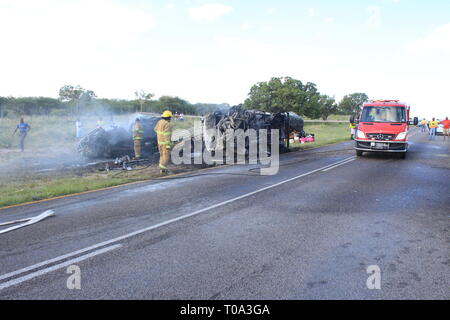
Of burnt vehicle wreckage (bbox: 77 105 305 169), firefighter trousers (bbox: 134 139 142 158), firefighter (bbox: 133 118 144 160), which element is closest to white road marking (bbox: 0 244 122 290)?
burnt vehicle wreckage (bbox: 77 105 305 169)

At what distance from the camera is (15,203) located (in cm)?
746

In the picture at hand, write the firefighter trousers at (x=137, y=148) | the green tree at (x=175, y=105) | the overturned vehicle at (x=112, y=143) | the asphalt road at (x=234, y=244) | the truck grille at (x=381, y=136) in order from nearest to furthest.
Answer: the asphalt road at (x=234, y=244) < the truck grille at (x=381, y=136) < the firefighter trousers at (x=137, y=148) < the overturned vehicle at (x=112, y=143) < the green tree at (x=175, y=105)

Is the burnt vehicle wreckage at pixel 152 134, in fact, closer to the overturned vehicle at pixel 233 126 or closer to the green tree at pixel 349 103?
the overturned vehicle at pixel 233 126

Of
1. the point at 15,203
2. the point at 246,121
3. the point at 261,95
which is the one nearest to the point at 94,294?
the point at 15,203

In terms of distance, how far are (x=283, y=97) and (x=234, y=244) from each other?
58943mm

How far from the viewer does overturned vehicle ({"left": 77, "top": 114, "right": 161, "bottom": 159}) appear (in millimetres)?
14727

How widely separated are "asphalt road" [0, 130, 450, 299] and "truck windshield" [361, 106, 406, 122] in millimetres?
6339

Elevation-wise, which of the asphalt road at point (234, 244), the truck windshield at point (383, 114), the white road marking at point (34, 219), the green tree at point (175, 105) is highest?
the green tree at point (175, 105)

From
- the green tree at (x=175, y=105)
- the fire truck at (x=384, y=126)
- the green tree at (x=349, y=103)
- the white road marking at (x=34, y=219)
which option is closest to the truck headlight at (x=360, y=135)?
the fire truck at (x=384, y=126)

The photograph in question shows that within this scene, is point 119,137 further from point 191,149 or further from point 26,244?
point 26,244

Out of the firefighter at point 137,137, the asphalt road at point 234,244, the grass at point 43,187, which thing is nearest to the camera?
the asphalt road at point 234,244

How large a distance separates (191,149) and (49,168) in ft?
21.9

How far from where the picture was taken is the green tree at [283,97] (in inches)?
2405

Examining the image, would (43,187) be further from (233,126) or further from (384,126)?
(384,126)
